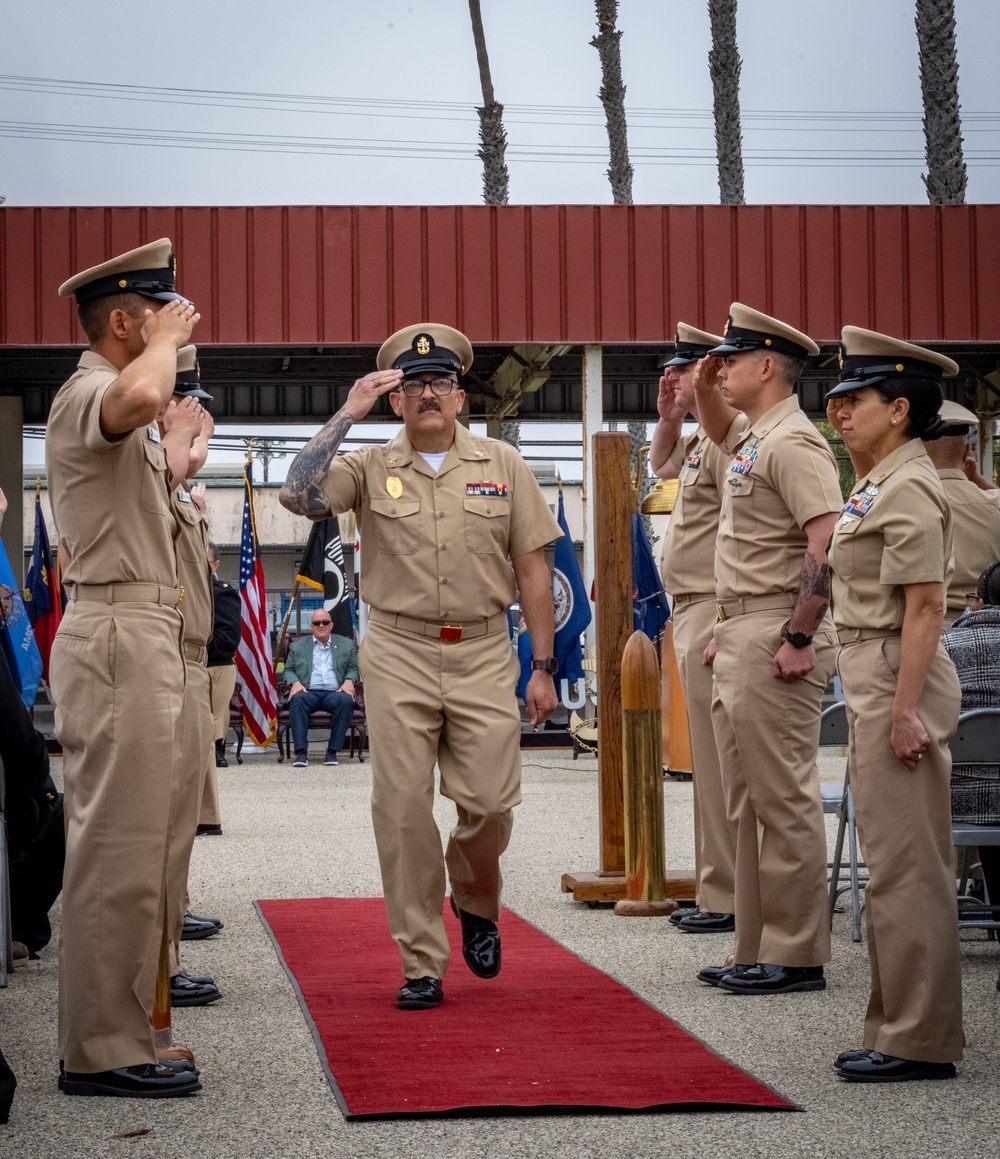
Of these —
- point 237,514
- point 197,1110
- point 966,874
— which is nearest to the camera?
point 197,1110

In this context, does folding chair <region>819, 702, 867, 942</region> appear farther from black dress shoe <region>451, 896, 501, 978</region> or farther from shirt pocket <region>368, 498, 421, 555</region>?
shirt pocket <region>368, 498, 421, 555</region>

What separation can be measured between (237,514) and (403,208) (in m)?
21.6

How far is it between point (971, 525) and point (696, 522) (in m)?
1.28

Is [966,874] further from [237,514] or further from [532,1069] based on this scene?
[237,514]

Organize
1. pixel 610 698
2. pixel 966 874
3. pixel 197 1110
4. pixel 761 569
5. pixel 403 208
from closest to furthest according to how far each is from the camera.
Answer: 1. pixel 197 1110
2. pixel 761 569
3. pixel 966 874
4. pixel 610 698
5. pixel 403 208

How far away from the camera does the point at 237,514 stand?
123ft

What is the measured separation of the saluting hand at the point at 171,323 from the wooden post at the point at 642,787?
10.5ft

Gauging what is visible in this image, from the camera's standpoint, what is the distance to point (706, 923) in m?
6.40

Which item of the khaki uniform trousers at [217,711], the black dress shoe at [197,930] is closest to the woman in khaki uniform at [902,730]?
the black dress shoe at [197,930]

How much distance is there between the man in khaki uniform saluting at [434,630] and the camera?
509 centimetres

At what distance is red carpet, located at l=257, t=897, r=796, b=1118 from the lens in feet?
12.7

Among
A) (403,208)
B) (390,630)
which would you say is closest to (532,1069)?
(390,630)

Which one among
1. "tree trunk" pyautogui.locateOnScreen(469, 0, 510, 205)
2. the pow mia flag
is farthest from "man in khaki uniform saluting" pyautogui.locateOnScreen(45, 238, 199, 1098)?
"tree trunk" pyautogui.locateOnScreen(469, 0, 510, 205)

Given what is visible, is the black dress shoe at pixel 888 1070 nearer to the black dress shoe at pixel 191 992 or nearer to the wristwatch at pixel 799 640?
the wristwatch at pixel 799 640
